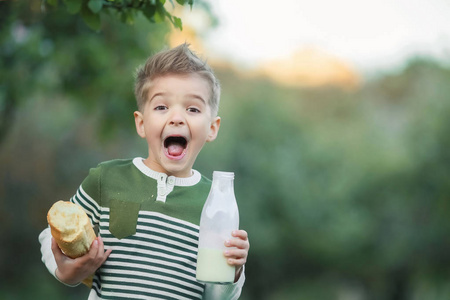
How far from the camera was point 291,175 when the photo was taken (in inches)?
904

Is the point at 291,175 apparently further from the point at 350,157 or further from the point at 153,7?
the point at 153,7

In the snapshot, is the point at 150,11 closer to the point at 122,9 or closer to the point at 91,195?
the point at 122,9

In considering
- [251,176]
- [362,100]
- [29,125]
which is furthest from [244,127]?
[362,100]

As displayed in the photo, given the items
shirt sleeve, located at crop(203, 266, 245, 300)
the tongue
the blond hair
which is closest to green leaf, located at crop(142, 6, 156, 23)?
the blond hair

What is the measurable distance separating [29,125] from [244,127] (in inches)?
317

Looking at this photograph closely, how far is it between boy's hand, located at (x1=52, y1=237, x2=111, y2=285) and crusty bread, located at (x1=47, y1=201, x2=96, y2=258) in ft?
0.10

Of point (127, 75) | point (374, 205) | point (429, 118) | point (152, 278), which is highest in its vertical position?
point (429, 118)

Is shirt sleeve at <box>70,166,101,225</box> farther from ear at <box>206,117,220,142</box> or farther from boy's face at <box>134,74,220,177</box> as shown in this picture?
ear at <box>206,117,220,142</box>

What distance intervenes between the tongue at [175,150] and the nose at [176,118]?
12cm

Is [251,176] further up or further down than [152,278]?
further up

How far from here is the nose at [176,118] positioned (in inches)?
109

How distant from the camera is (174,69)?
2846 millimetres

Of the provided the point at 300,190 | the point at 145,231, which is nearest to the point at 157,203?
the point at 145,231

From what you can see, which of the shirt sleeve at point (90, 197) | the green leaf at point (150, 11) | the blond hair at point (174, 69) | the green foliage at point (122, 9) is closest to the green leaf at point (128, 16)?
the green foliage at point (122, 9)
